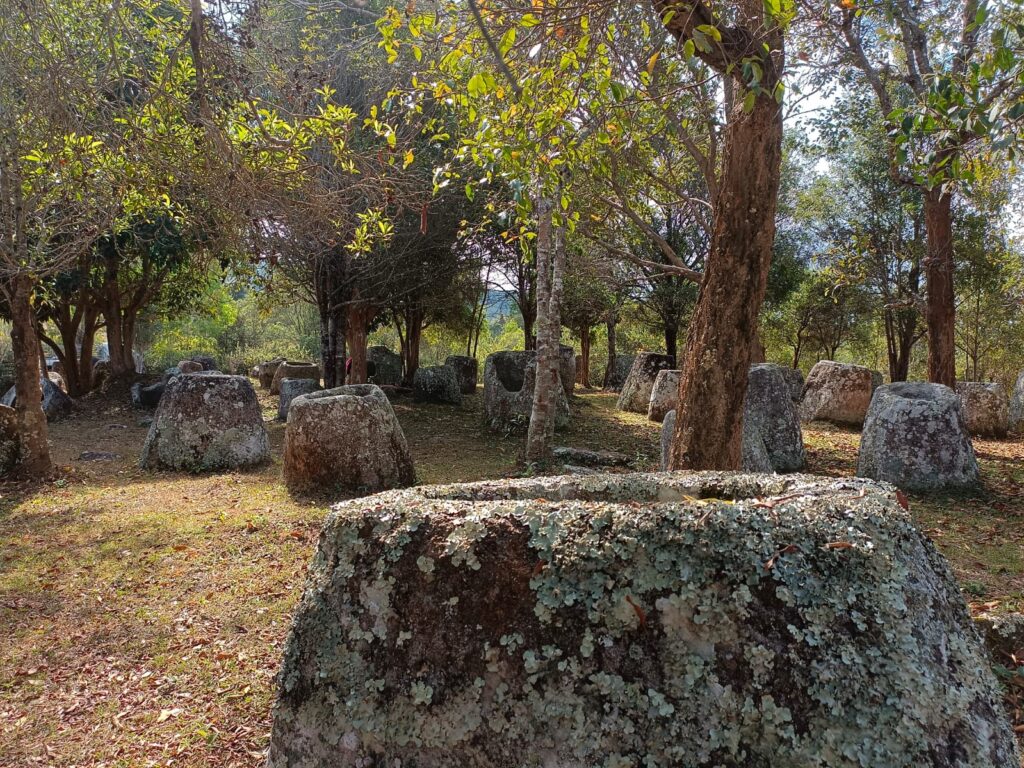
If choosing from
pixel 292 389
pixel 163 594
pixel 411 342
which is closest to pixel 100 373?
pixel 292 389

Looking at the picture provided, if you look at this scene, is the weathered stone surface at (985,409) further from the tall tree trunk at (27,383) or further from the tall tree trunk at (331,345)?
the tall tree trunk at (27,383)

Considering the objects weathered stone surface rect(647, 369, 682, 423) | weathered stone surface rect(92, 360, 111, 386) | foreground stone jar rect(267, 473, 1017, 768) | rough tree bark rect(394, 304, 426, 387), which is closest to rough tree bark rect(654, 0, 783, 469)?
foreground stone jar rect(267, 473, 1017, 768)

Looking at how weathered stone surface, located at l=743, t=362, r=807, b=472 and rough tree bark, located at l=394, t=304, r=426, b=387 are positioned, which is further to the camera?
rough tree bark, located at l=394, t=304, r=426, b=387

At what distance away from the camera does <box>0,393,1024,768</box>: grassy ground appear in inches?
121

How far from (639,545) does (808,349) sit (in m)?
29.7

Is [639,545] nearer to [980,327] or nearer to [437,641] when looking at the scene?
[437,641]

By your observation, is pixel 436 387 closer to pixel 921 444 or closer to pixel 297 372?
pixel 297 372

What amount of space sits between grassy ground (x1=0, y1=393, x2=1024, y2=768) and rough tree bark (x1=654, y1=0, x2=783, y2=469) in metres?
1.91

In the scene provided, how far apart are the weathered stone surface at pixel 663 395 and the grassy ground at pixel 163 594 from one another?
482cm

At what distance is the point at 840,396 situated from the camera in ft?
46.4

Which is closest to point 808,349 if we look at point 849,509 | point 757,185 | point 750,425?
point 750,425

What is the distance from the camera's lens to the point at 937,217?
9.98 m

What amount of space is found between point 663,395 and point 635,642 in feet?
41.2

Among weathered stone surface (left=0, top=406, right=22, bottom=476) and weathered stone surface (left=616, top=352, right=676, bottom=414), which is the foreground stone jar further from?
weathered stone surface (left=616, top=352, right=676, bottom=414)
